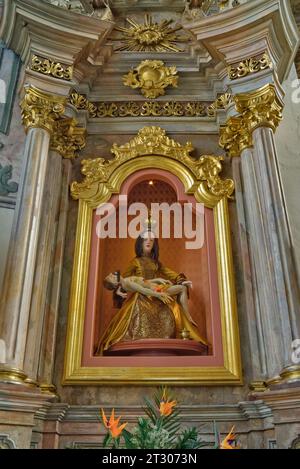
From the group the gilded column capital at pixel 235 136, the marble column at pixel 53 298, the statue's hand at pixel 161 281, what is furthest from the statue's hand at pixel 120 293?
the gilded column capital at pixel 235 136

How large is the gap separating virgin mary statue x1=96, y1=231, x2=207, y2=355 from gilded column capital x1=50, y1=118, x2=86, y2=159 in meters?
1.56

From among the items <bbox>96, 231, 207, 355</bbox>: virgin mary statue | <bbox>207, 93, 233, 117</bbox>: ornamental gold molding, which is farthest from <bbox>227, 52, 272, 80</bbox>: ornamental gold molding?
<bbox>96, 231, 207, 355</bbox>: virgin mary statue

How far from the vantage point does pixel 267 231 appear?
4.93m

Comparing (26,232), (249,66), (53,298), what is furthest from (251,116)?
(53,298)

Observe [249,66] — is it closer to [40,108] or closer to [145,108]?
[145,108]

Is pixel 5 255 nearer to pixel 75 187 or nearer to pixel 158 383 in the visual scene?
pixel 75 187

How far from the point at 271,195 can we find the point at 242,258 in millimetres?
734

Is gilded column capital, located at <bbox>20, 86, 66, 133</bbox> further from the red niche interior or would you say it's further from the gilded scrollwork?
the gilded scrollwork

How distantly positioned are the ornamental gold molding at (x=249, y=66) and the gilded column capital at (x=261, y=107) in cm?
29

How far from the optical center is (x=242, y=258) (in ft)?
17.1

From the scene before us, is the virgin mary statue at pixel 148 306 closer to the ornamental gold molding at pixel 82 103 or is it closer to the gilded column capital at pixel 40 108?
the gilded column capital at pixel 40 108

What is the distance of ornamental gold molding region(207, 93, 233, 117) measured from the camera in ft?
19.7

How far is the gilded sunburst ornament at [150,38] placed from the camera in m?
6.64
